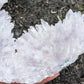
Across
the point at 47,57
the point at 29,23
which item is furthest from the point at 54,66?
the point at 29,23

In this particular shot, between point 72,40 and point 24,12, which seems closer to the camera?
point 72,40

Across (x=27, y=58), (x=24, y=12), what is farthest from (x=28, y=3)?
(x=27, y=58)

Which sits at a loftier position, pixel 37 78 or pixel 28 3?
pixel 28 3

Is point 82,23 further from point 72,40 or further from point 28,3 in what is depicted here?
point 28,3
